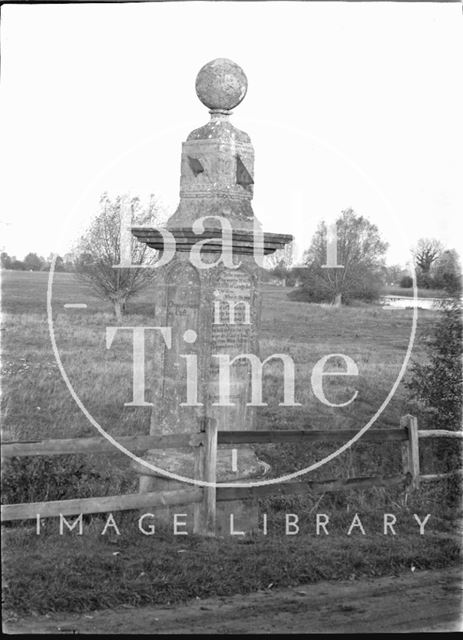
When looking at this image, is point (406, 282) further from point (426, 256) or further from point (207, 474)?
point (207, 474)

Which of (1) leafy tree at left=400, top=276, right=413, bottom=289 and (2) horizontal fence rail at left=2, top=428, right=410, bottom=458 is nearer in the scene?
(2) horizontal fence rail at left=2, top=428, right=410, bottom=458

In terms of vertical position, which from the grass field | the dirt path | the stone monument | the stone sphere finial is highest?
the stone sphere finial

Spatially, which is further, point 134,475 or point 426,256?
point 426,256

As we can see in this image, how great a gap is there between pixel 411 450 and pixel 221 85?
15.8 ft

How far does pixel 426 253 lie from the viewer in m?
17.9

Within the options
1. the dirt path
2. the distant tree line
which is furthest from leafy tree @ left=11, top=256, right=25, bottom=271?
the dirt path

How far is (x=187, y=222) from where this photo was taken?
33.7 ft

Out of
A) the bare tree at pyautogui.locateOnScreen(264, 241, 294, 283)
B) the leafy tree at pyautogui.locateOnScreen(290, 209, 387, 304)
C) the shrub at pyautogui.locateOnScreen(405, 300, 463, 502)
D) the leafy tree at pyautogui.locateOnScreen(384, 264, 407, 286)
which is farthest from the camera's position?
the leafy tree at pyautogui.locateOnScreen(384, 264, 407, 286)

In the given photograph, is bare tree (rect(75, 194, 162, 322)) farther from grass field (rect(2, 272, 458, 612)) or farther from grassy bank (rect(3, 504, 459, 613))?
grassy bank (rect(3, 504, 459, 613))

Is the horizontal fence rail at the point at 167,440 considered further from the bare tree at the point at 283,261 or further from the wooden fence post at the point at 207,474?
the bare tree at the point at 283,261

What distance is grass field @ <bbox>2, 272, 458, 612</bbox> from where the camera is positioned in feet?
26.5

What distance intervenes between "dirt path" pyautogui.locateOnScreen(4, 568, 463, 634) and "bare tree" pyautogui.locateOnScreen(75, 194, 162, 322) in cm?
1126

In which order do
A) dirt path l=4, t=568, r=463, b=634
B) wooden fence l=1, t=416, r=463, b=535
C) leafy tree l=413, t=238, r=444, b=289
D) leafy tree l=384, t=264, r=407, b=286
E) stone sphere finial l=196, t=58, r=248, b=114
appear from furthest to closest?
1. leafy tree l=384, t=264, r=407, b=286
2. leafy tree l=413, t=238, r=444, b=289
3. stone sphere finial l=196, t=58, r=248, b=114
4. wooden fence l=1, t=416, r=463, b=535
5. dirt path l=4, t=568, r=463, b=634

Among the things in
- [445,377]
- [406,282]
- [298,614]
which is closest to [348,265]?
[406,282]
